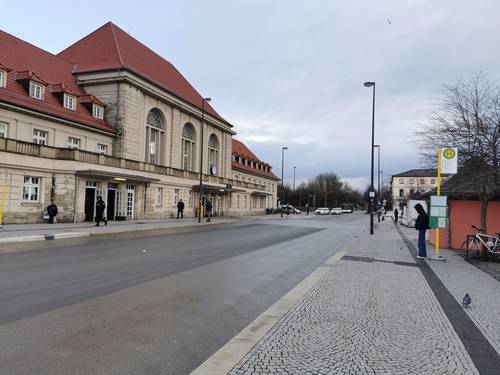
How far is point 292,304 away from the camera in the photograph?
6266 millimetres

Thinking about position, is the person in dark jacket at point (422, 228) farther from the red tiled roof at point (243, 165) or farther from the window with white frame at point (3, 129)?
the red tiled roof at point (243, 165)

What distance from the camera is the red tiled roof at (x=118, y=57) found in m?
37.2

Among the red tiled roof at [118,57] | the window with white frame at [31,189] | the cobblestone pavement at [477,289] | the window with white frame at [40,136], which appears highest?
the red tiled roof at [118,57]

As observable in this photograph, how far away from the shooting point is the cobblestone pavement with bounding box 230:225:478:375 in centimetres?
391

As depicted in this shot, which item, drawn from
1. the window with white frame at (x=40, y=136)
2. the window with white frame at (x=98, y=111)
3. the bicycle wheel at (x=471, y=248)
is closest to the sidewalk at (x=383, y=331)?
the bicycle wheel at (x=471, y=248)

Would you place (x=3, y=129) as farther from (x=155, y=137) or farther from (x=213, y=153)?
(x=213, y=153)

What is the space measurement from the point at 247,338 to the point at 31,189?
23984 millimetres

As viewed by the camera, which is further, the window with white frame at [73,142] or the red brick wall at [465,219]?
the window with white frame at [73,142]

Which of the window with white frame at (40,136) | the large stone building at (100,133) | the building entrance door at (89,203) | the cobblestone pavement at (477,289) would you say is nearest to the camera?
the cobblestone pavement at (477,289)

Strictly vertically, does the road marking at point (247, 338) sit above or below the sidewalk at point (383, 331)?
above

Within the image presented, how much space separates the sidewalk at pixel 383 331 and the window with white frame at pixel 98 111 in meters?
30.7

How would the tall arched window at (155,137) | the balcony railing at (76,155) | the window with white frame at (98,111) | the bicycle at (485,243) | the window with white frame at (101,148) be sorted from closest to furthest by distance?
the bicycle at (485,243)
the balcony railing at (76,155)
the window with white frame at (101,148)
the window with white frame at (98,111)
the tall arched window at (155,137)

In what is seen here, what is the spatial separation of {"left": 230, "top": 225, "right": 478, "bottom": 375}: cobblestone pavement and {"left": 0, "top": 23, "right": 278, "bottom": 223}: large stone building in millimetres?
22286

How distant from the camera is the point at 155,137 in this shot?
4094 cm
